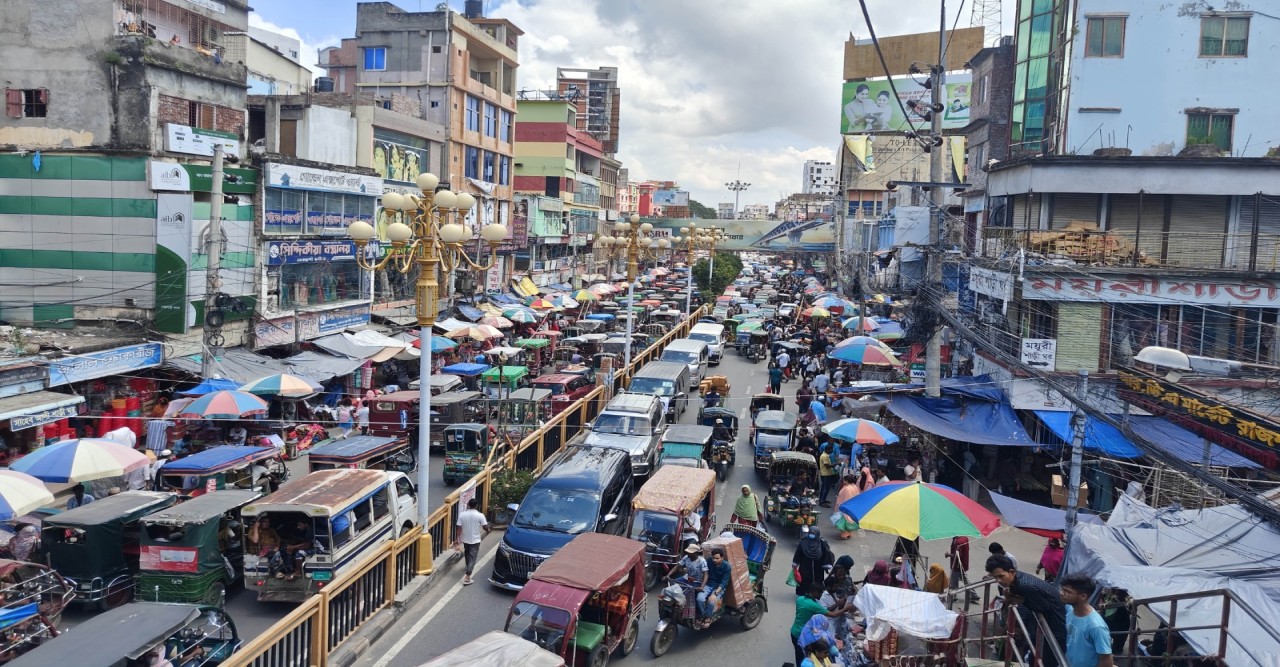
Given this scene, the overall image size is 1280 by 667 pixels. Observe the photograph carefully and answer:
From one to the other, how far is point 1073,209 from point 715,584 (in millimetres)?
14549

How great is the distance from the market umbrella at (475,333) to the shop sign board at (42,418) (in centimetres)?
1211

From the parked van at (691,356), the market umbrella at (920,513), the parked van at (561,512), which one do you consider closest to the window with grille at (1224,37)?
the parked van at (691,356)

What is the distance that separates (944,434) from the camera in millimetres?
17641

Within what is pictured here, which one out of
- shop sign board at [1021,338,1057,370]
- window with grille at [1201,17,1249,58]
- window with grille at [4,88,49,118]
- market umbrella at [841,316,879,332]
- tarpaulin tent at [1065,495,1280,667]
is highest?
window with grille at [1201,17,1249,58]

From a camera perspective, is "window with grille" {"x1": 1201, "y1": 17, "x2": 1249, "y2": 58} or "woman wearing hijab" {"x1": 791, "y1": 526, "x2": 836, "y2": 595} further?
"window with grille" {"x1": 1201, "y1": 17, "x2": 1249, "y2": 58}

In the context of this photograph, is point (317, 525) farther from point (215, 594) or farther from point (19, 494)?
point (19, 494)

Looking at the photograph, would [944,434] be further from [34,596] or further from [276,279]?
[276,279]

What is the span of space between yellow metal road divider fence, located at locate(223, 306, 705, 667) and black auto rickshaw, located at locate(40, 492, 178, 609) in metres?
2.57

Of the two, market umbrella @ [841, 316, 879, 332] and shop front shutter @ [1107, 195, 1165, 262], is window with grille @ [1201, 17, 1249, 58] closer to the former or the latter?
shop front shutter @ [1107, 195, 1165, 262]

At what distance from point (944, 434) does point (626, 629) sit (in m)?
9.33

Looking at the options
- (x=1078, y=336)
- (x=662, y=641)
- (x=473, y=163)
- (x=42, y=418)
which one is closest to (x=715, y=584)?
(x=662, y=641)

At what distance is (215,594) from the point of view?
1162 cm

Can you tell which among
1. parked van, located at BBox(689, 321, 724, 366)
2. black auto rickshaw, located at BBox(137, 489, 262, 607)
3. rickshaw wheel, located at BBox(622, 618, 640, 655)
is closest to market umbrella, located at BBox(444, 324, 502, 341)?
parked van, located at BBox(689, 321, 724, 366)

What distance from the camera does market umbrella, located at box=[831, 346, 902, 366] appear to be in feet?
78.6
